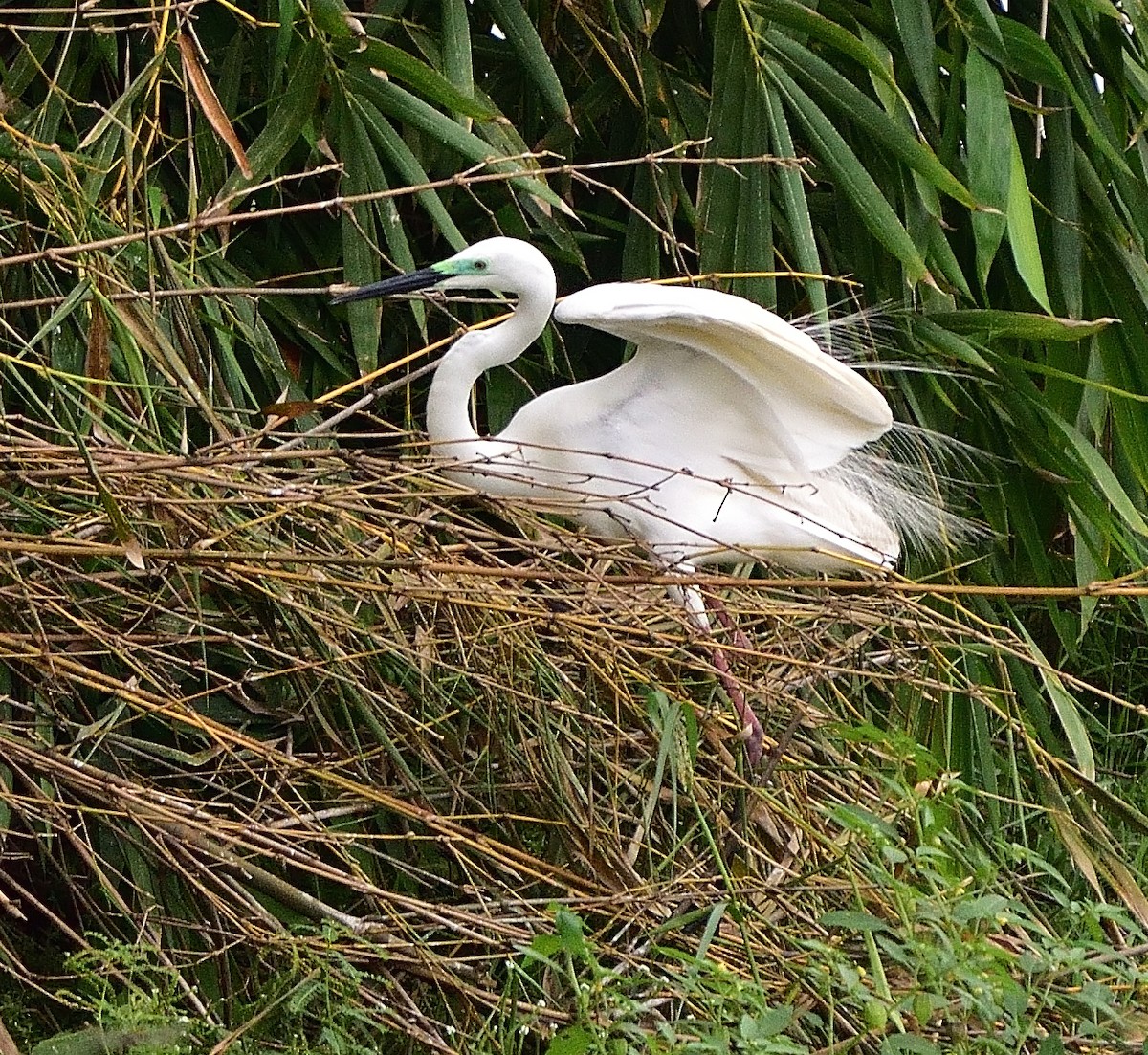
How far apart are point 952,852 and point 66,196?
1.06 metres

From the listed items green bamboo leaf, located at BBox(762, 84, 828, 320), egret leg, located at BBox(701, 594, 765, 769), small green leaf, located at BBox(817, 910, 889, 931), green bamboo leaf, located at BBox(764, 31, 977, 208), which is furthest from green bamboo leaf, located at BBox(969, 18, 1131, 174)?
small green leaf, located at BBox(817, 910, 889, 931)

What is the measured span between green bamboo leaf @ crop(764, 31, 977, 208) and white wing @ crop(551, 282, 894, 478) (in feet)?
1.06

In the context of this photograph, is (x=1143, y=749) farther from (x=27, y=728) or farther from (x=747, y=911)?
(x=27, y=728)

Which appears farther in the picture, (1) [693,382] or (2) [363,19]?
(2) [363,19]

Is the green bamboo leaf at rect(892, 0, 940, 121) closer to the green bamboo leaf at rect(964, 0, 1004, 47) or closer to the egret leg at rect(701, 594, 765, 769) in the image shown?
the green bamboo leaf at rect(964, 0, 1004, 47)

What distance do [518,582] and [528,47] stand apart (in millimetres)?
842

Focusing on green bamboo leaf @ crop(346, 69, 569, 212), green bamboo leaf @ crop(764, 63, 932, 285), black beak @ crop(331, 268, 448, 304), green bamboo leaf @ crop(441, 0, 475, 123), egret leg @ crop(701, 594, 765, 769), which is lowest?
egret leg @ crop(701, 594, 765, 769)

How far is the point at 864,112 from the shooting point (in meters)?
2.25

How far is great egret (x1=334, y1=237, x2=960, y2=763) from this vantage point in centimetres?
198

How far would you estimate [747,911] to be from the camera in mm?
1489

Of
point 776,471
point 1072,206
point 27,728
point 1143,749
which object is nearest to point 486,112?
point 776,471

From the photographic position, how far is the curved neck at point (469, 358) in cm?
207

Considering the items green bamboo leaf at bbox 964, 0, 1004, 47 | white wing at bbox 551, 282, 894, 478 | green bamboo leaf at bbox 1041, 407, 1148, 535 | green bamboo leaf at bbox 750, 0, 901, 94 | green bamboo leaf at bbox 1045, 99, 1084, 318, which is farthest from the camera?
green bamboo leaf at bbox 1045, 99, 1084, 318

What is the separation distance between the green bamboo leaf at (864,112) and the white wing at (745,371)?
324 millimetres
